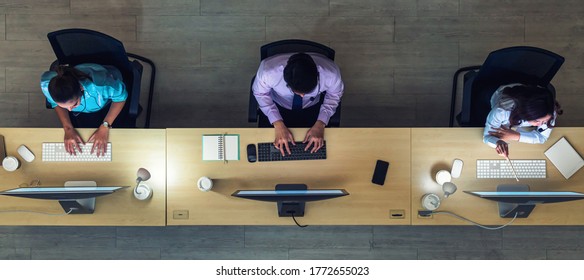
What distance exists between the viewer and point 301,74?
1894 mm

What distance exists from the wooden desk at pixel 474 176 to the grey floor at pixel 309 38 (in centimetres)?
75

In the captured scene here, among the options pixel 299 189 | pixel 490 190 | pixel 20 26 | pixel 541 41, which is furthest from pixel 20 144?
pixel 541 41

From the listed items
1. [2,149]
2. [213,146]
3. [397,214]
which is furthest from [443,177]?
[2,149]

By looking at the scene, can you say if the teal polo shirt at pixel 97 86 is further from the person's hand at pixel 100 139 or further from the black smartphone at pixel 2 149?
the black smartphone at pixel 2 149

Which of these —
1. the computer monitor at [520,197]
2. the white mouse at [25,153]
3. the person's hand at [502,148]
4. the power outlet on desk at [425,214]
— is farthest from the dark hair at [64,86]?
the person's hand at [502,148]

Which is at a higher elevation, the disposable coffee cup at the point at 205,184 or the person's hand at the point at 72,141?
the person's hand at the point at 72,141

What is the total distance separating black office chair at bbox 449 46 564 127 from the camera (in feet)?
7.09

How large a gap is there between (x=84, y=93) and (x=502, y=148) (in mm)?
2320

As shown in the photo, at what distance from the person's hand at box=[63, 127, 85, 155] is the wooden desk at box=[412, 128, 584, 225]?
190 cm

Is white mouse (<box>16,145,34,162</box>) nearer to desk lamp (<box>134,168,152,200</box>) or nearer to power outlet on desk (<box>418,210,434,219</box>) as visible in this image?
desk lamp (<box>134,168,152,200</box>)

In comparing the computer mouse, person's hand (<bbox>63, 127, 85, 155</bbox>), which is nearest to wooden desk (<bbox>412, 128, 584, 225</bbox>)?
the computer mouse

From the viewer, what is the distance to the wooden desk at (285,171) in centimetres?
224

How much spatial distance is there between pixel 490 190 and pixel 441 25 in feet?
4.54
